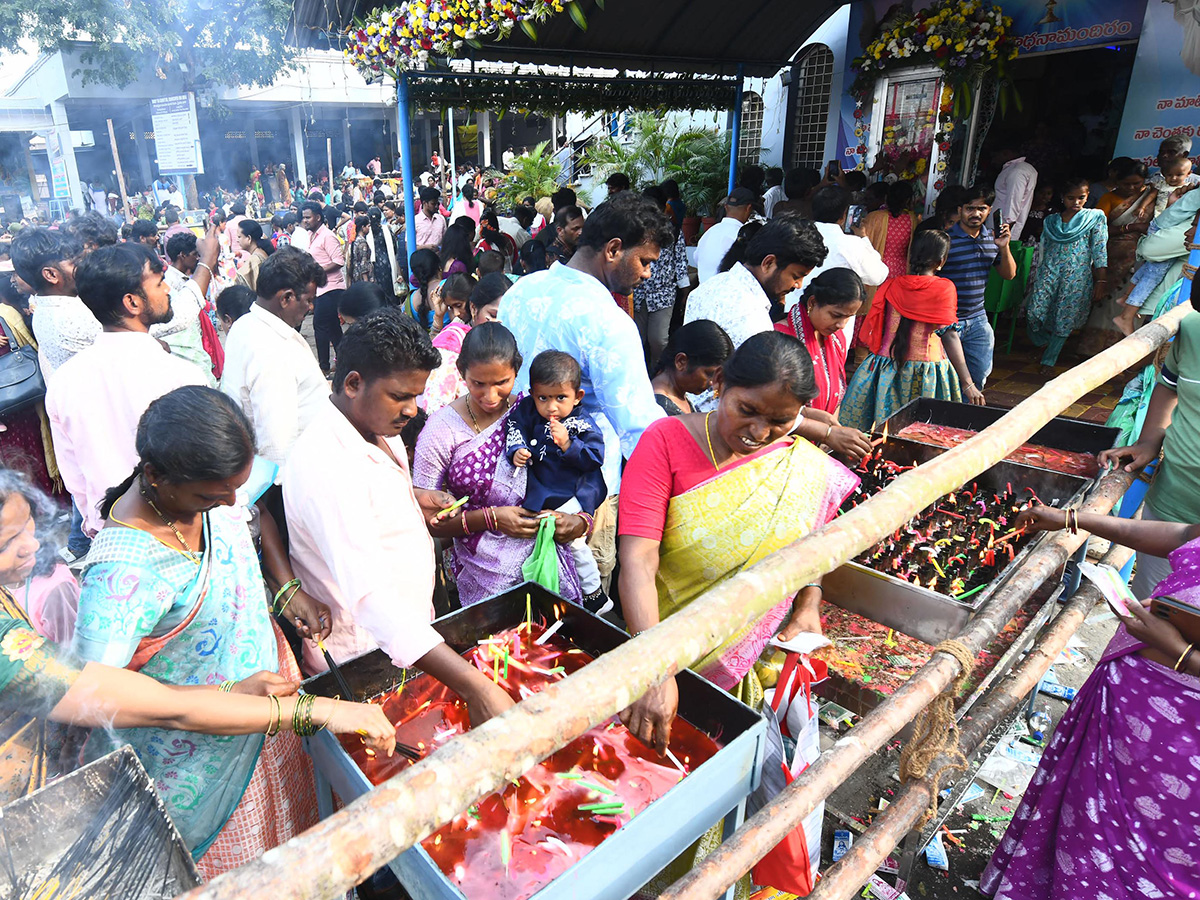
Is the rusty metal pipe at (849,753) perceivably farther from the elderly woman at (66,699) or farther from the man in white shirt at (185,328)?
the man in white shirt at (185,328)

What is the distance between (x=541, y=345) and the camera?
3.12 m

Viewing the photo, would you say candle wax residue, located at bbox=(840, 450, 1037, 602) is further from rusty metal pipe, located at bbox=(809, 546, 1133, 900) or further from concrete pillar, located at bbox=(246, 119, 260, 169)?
concrete pillar, located at bbox=(246, 119, 260, 169)

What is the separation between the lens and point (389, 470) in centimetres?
190

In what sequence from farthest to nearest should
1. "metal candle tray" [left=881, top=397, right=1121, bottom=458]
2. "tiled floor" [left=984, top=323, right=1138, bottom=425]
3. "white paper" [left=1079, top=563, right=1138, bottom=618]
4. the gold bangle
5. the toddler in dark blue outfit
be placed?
1. "tiled floor" [left=984, top=323, right=1138, bottom=425]
2. "metal candle tray" [left=881, top=397, right=1121, bottom=458]
3. the toddler in dark blue outfit
4. "white paper" [left=1079, top=563, right=1138, bottom=618]
5. the gold bangle

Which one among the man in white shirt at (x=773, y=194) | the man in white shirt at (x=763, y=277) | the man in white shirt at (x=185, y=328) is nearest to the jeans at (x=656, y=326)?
the man in white shirt at (x=773, y=194)

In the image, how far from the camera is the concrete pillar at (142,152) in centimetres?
2130

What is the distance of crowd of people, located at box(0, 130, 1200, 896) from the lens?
1.52 metres

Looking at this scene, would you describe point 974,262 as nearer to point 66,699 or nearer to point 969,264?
point 969,264

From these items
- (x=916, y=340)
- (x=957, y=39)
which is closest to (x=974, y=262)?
(x=916, y=340)

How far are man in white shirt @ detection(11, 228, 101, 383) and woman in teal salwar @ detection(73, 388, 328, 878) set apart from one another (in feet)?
9.17

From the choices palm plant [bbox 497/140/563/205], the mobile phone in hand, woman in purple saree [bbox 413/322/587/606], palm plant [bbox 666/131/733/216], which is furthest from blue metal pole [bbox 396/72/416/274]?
palm plant [bbox 497/140/563/205]

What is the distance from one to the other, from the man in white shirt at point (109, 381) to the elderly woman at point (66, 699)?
1330 millimetres

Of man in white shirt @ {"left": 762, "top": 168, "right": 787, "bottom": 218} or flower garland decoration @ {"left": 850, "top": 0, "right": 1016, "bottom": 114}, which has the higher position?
flower garland decoration @ {"left": 850, "top": 0, "right": 1016, "bottom": 114}

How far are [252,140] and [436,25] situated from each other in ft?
74.8
